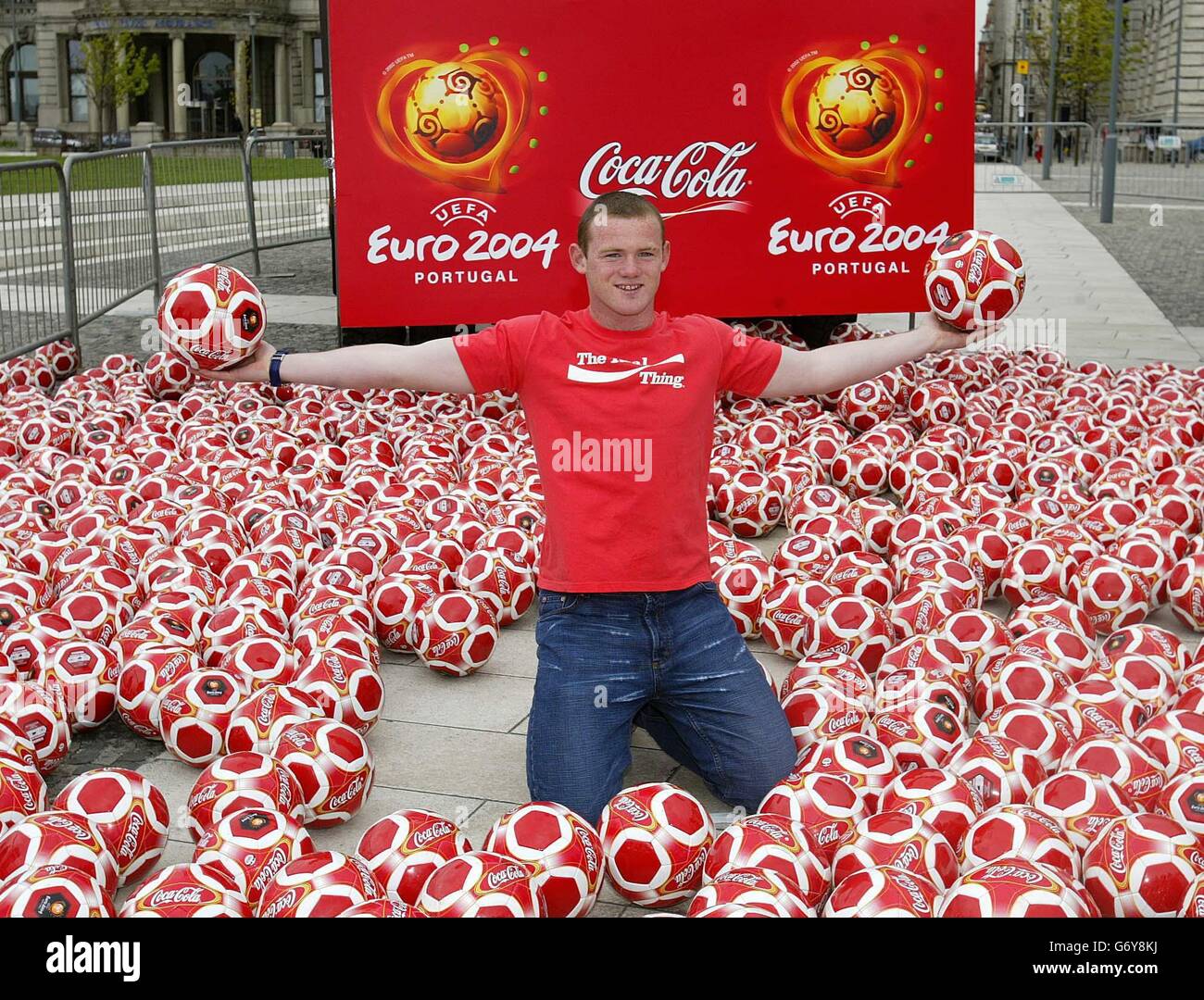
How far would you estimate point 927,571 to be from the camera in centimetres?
623

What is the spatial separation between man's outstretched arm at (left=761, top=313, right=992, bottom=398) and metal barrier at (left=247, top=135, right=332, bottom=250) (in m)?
14.0

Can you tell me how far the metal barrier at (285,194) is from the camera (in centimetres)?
1802

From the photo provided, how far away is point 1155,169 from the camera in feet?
113

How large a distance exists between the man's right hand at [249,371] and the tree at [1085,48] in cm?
5843

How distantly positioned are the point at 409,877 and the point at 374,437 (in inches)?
194

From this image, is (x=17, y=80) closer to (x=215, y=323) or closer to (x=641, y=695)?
(x=215, y=323)

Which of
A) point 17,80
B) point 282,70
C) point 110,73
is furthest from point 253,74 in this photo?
point 17,80

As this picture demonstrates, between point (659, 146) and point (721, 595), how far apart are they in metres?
4.89

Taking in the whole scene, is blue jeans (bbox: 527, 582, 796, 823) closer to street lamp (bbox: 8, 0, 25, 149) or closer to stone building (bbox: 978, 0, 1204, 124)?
stone building (bbox: 978, 0, 1204, 124)

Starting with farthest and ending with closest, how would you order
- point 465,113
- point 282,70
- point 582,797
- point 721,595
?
1. point 282,70
2. point 465,113
3. point 721,595
4. point 582,797

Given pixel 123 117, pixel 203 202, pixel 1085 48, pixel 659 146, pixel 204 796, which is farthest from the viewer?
pixel 123 117

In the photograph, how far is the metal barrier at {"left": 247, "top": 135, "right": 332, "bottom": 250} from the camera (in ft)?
59.1
